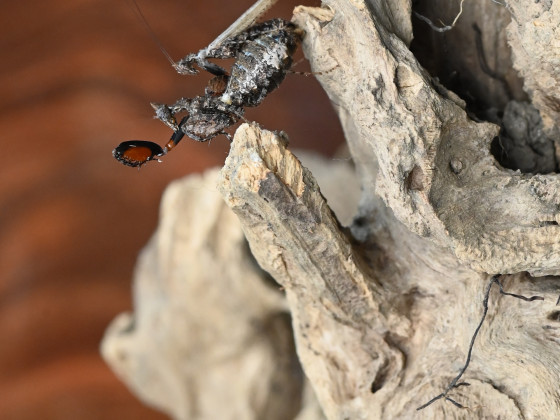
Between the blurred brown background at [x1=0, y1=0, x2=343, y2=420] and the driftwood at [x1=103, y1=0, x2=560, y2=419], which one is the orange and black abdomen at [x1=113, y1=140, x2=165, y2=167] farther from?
the blurred brown background at [x1=0, y1=0, x2=343, y2=420]

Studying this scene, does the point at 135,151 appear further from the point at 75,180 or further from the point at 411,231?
the point at 75,180

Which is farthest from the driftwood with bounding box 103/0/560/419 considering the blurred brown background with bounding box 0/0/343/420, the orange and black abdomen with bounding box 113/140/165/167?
the blurred brown background with bounding box 0/0/343/420

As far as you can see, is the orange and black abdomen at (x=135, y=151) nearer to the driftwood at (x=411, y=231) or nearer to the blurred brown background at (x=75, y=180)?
the driftwood at (x=411, y=231)

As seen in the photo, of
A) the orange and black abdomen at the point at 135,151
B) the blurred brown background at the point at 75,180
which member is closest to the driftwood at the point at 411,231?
the orange and black abdomen at the point at 135,151

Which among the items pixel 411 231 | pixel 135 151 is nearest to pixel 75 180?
pixel 135 151

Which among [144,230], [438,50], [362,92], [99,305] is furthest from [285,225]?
[99,305]

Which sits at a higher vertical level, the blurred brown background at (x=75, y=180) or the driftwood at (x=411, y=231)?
the blurred brown background at (x=75, y=180)

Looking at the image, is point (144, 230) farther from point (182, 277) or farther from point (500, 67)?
point (500, 67)
